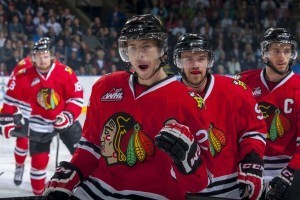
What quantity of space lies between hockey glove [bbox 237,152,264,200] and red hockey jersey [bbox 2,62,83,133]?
2669 millimetres

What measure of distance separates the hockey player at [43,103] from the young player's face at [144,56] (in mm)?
2704

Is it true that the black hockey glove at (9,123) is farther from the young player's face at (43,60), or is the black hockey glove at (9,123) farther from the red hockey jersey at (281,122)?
the red hockey jersey at (281,122)

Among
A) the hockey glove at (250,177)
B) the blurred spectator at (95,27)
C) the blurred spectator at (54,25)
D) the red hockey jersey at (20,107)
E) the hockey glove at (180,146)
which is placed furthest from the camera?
the blurred spectator at (95,27)

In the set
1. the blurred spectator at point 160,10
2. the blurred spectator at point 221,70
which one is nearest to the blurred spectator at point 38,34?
the blurred spectator at point 221,70

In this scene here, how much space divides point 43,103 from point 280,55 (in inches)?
95.3

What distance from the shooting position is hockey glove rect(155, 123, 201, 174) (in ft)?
6.31

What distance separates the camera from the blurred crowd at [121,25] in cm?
817

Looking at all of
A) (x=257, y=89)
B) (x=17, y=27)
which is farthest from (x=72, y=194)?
(x=17, y=27)

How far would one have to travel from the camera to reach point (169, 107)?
209cm

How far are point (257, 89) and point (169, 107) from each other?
1161 mm

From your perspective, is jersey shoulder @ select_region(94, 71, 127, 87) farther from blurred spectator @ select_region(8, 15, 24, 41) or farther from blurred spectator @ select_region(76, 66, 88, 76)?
blurred spectator @ select_region(8, 15, 24, 41)

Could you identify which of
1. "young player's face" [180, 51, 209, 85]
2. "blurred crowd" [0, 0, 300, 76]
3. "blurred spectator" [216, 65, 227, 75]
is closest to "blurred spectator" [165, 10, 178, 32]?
"blurred crowd" [0, 0, 300, 76]

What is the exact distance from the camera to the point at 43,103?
508cm

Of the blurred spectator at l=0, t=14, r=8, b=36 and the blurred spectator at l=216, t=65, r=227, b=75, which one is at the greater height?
the blurred spectator at l=0, t=14, r=8, b=36
